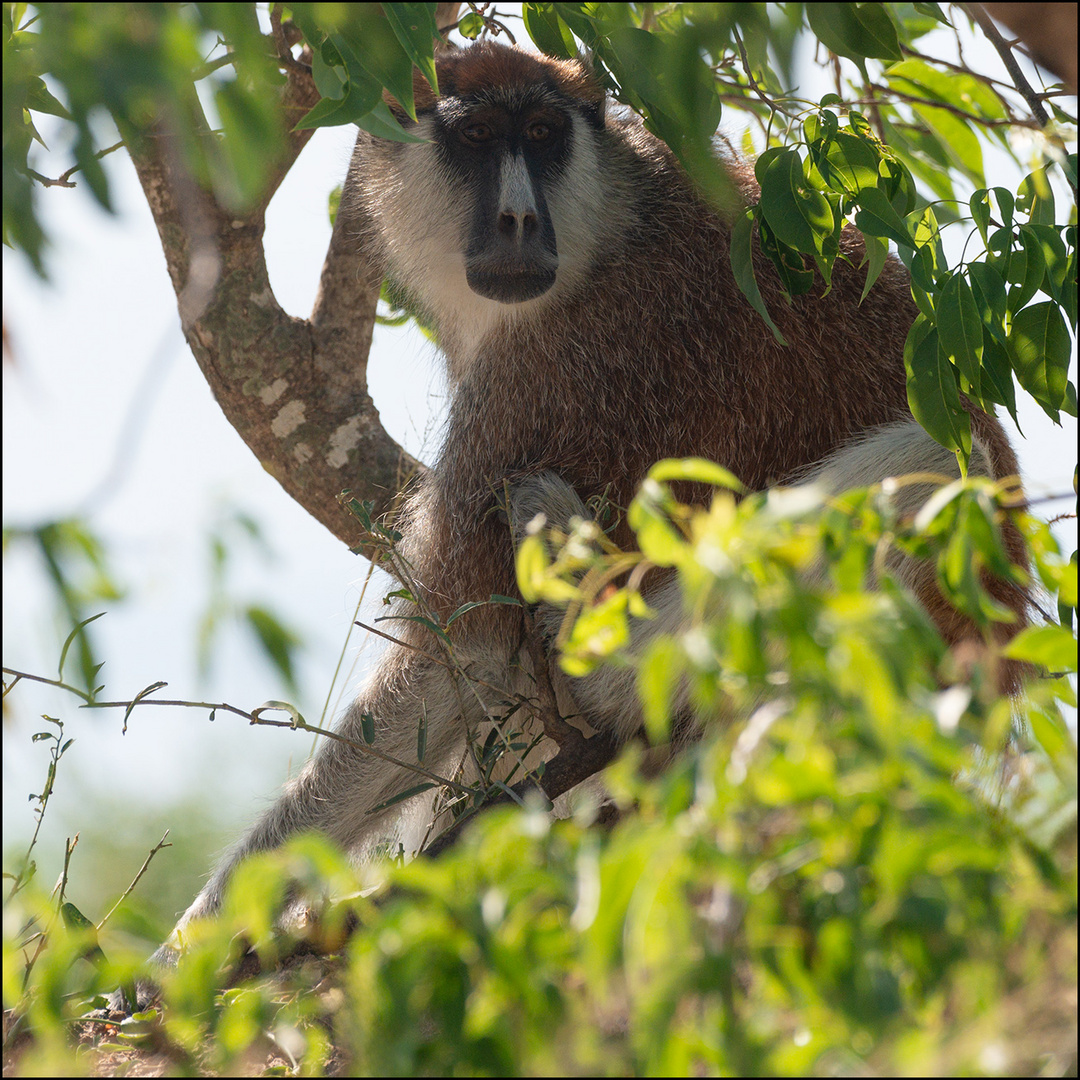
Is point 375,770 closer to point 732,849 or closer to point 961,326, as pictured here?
point 961,326

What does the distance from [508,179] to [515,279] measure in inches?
10.9

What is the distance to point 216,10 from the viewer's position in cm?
114

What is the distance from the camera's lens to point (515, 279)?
2639mm

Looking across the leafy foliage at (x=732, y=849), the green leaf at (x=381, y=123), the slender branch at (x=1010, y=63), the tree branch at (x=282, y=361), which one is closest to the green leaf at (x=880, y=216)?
the slender branch at (x=1010, y=63)

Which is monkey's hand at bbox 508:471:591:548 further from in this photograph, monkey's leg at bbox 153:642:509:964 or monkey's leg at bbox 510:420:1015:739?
monkey's leg at bbox 153:642:509:964

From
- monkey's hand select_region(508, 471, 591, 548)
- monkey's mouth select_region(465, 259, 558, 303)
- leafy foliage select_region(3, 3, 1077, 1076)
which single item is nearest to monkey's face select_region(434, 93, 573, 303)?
monkey's mouth select_region(465, 259, 558, 303)

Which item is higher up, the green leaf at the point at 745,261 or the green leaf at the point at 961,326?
the green leaf at the point at 745,261

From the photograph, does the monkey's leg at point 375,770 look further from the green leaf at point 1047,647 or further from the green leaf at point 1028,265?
the green leaf at point 1047,647

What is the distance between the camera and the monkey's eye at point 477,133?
285 centimetres

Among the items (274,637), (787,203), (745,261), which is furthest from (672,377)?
(274,637)

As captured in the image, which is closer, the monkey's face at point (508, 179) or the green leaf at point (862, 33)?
the green leaf at point (862, 33)

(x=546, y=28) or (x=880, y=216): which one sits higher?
(x=546, y=28)

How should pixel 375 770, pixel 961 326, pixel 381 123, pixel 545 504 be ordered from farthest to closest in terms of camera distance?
1. pixel 375 770
2. pixel 545 504
3. pixel 961 326
4. pixel 381 123

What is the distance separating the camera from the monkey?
259 centimetres
